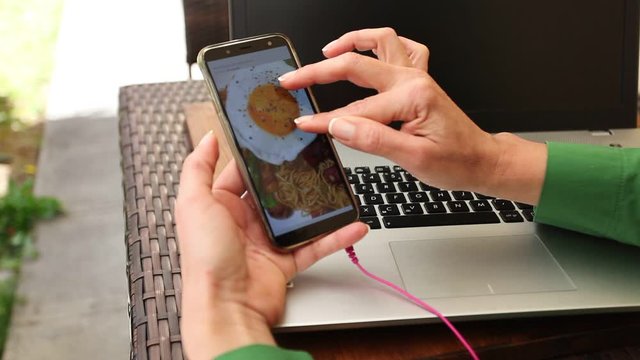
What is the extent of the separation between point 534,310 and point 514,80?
15.9 inches

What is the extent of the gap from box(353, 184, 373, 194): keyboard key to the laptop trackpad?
10cm

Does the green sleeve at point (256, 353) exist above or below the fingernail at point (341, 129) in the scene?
below

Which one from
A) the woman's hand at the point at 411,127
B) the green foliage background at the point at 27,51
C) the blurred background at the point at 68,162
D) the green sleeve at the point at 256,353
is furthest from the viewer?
the green foliage background at the point at 27,51

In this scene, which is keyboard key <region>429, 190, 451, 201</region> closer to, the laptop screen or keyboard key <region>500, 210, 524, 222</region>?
keyboard key <region>500, 210, 524, 222</region>

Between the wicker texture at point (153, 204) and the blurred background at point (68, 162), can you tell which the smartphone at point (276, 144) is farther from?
the blurred background at point (68, 162)

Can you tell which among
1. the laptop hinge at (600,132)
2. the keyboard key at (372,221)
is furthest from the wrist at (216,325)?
the laptop hinge at (600,132)

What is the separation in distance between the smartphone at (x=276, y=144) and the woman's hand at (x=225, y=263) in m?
0.02

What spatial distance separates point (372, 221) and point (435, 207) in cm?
8

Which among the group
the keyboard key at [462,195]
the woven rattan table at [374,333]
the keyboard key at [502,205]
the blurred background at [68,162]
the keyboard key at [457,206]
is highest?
the keyboard key at [462,195]

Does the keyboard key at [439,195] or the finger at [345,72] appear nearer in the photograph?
the finger at [345,72]

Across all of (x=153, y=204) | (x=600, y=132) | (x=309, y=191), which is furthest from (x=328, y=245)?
(x=600, y=132)

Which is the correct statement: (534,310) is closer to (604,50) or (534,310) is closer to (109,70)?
(604,50)

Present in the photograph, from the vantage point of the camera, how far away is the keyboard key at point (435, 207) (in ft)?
2.49

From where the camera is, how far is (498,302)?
62cm
